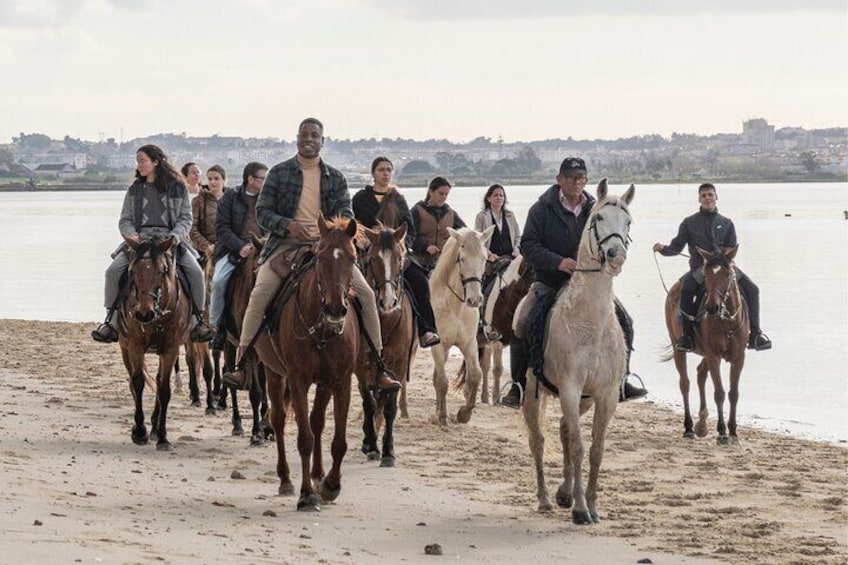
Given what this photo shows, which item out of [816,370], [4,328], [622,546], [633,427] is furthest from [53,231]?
[622,546]

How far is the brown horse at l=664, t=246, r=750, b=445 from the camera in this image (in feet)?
55.8

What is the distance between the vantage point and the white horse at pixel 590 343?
11.6 metres

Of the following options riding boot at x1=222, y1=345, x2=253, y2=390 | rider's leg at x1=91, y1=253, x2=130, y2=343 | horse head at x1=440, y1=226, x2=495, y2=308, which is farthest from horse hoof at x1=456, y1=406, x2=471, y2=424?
rider's leg at x1=91, y1=253, x2=130, y2=343

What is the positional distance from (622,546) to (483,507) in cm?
174

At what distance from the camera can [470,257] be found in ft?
55.8

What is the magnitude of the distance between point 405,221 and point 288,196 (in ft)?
9.00

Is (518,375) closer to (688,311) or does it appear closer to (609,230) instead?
(609,230)

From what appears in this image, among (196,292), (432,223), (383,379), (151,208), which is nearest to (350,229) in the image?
(383,379)

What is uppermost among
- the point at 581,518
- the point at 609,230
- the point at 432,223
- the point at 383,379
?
the point at 609,230

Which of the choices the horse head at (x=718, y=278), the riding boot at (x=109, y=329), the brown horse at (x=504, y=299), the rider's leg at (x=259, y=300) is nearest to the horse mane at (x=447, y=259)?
the brown horse at (x=504, y=299)

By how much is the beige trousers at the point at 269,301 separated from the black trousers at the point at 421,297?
2552 millimetres

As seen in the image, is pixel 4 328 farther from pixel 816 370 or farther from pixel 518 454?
pixel 518 454

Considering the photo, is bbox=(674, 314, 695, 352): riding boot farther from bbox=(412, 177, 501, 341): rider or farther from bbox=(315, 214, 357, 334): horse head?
bbox=(315, 214, 357, 334): horse head

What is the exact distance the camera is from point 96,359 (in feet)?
77.8
